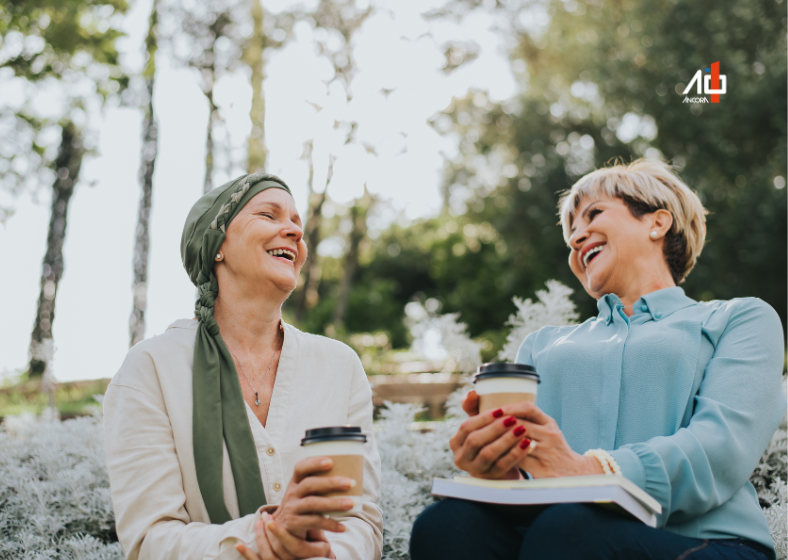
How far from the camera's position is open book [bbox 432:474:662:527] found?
1647mm

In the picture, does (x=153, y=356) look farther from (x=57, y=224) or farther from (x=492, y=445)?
(x=57, y=224)

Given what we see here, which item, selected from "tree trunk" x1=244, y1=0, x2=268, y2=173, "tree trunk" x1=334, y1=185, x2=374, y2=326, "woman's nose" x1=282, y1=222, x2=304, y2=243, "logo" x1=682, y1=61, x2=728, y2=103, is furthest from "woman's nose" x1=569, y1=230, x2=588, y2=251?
"tree trunk" x1=334, y1=185, x2=374, y2=326

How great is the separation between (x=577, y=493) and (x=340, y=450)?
0.64 m

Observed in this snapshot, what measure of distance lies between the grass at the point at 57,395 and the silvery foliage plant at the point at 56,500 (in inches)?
186

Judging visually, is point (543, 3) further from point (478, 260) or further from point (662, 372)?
point (662, 372)

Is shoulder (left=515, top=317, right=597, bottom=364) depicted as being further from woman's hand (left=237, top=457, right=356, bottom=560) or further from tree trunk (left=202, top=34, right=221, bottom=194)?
tree trunk (left=202, top=34, right=221, bottom=194)

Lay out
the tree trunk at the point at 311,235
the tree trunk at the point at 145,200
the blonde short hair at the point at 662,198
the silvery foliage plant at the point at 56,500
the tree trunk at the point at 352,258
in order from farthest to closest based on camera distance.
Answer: the tree trunk at the point at 352,258 → the tree trunk at the point at 311,235 → the tree trunk at the point at 145,200 → the silvery foliage plant at the point at 56,500 → the blonde short hair at the point at 662,198

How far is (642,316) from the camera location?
2.53m

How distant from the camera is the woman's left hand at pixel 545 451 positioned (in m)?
1.74

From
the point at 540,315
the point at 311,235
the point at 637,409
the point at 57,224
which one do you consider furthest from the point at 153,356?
the point at 311,235

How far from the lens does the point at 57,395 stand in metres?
9.46

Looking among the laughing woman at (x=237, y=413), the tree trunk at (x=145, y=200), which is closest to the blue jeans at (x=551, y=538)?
the laughing woman at (x=237, y=413)

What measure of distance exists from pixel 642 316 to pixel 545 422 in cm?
99

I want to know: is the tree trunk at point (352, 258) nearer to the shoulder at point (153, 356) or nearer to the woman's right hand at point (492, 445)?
the shoulder at point (153, 356)
